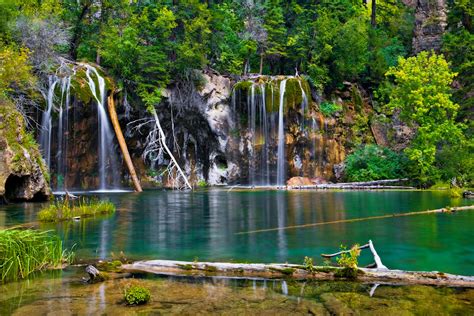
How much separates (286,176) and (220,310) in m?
29.0

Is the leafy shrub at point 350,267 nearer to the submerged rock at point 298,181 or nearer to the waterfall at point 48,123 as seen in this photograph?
the waterfall at point 48,123

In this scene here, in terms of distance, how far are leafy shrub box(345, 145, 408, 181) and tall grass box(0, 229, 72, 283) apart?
85.8ft

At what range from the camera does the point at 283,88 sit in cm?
3472

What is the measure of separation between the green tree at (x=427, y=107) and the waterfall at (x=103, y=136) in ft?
63.8

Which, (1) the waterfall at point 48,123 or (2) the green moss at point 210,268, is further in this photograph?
(1) the waterfall at point 48,123

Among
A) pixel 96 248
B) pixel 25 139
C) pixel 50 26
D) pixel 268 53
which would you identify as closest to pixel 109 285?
pixel 96 248

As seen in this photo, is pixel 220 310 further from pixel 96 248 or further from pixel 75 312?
pixel 96 248

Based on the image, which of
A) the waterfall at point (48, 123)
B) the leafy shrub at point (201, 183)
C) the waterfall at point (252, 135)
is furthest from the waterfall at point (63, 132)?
the waterfall at point (252, 135)

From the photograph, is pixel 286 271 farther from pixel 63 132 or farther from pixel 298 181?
pixel 298 181

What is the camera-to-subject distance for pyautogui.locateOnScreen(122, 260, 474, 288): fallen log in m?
6.82

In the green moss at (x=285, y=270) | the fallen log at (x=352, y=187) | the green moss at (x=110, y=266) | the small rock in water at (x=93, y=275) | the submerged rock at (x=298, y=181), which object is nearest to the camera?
the small rock in water at (x=93, y=275)

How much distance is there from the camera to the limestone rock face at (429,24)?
132 feet

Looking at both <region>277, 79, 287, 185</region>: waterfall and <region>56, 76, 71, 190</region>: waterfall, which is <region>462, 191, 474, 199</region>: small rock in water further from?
<region>56, 76, 71, 190</region>: waterfall

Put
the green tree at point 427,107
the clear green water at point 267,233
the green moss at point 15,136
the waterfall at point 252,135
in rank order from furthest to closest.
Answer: the waterfall at point 252,135, the green tree at point 427,107, the green moss at point 15,136, the clear green water at point 267,233
